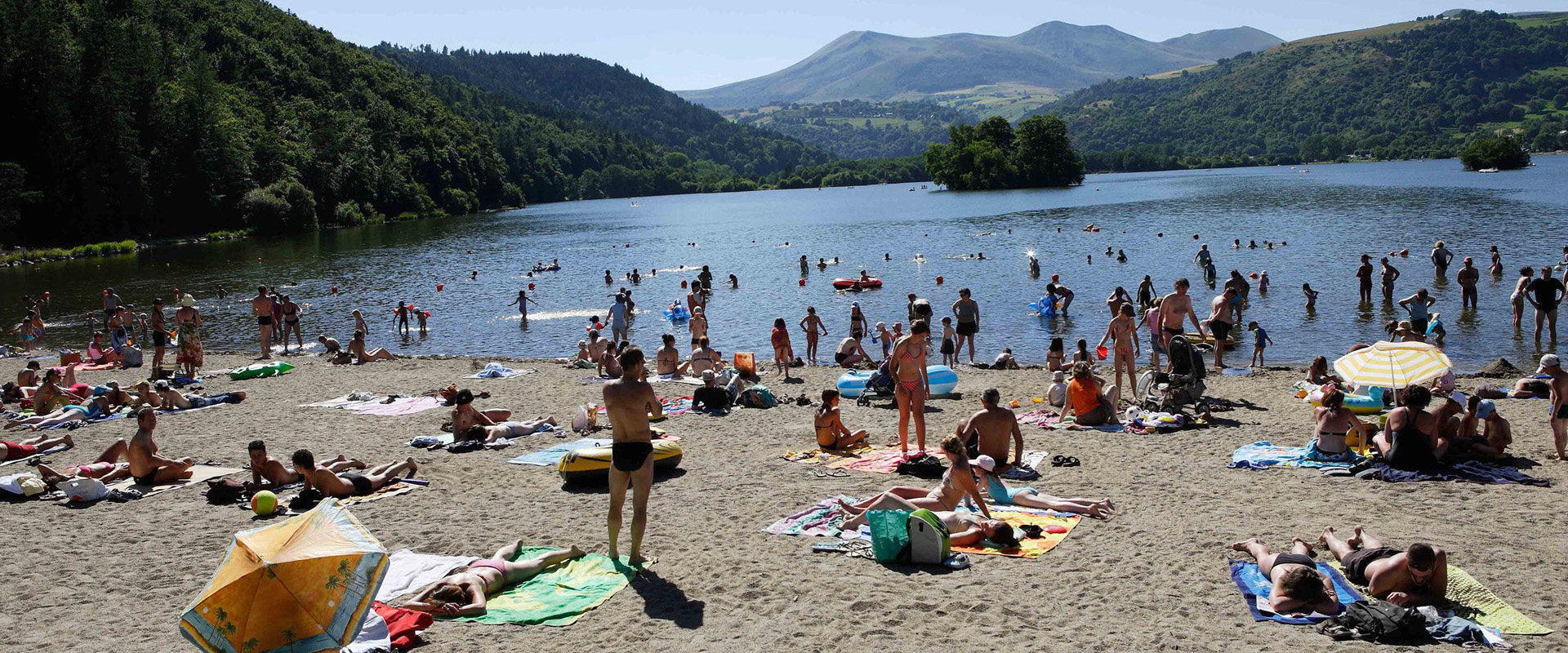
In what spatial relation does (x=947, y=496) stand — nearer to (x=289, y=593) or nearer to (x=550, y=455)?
(x=289, y=593)

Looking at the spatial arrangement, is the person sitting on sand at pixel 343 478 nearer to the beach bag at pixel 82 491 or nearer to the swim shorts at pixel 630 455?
the beach bag at pixel 82 491

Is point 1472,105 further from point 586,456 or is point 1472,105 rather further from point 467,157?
point 586,456

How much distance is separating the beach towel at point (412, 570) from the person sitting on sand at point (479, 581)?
15cm

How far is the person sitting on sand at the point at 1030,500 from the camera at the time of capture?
30.3 feet

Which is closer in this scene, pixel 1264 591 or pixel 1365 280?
pixel 1264 591

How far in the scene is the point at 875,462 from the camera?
11.6 meters

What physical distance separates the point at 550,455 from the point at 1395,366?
9.60 metres

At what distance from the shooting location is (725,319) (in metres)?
31.4

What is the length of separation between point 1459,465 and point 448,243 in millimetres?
66918

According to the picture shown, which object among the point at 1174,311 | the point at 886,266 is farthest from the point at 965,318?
the point at 886,266

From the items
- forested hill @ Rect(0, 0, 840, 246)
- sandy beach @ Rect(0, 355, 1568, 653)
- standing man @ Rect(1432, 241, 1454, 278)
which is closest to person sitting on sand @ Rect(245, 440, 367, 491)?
sandy beach @ Rect(0, 355, 1568, 653)

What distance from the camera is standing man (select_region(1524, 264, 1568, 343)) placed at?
1978 centimetres

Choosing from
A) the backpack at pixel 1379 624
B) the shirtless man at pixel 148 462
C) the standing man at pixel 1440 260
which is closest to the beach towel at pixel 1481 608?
the backpack at pixel 1379 624

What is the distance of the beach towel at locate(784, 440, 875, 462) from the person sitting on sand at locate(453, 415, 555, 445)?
372 cm
